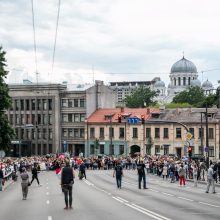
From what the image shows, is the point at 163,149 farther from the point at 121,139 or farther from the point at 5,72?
the point at 5,72

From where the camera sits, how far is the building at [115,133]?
327 feet

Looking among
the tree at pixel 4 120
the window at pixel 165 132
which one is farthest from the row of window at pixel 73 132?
the tree at pixel 4 120

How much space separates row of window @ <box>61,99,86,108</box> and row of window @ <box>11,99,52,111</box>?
241 cm

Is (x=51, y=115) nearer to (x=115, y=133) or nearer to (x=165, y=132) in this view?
(x=115, y=133)

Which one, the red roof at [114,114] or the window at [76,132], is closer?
the red roof at [114,114]

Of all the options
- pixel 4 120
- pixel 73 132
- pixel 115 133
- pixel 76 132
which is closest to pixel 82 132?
pixel 76 132

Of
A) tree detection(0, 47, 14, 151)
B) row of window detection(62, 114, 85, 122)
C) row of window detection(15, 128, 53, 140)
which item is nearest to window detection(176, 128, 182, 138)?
row of window detection(62, 114, 85, 122)

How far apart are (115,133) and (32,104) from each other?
16.9m

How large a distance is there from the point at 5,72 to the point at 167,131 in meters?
41.1

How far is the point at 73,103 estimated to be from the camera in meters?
108

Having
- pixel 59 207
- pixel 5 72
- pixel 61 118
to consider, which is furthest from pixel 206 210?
pixel 61 118

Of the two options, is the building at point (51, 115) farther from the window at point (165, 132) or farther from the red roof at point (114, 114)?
the window at point (165, 132)

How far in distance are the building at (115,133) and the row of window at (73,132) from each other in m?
2.33

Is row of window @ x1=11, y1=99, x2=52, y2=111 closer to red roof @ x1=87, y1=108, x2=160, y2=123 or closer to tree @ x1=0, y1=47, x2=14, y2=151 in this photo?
red roof @ x1=87, y1=108, x2=160, y2=123
